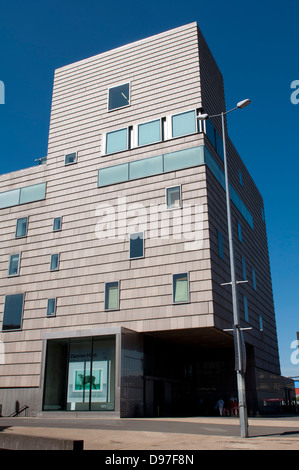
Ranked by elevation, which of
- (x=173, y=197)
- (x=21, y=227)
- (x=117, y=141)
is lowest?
(x=21, y=227)

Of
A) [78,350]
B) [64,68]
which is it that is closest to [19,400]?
[78,350]

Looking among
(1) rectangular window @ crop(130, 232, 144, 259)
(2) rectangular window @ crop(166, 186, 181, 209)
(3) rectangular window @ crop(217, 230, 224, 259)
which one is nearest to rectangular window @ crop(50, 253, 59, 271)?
(1) rectangular window @ crop(130, 232, 144, 259)

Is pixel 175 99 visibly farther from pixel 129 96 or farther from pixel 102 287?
pixel 102 287

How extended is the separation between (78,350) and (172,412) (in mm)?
10516

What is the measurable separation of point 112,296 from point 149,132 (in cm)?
1430

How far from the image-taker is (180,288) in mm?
30781

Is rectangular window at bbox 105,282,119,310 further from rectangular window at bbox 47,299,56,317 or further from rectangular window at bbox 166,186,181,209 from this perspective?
rectangular window at bbox 166,186,181,209

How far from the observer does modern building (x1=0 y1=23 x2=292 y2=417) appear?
99.5 ft

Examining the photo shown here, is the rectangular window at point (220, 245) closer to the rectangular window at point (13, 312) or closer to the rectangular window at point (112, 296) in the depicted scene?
the rectangular window at point (112, 296)

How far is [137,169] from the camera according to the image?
117ft

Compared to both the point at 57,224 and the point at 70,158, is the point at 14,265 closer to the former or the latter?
the point at 57,224

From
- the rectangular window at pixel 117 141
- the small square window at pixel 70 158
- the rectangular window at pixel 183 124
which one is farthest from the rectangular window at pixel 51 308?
the rectangular window at pixel 183 124

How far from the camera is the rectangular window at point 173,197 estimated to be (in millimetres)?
33219

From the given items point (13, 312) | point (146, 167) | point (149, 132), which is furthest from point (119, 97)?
point (13, 312)
